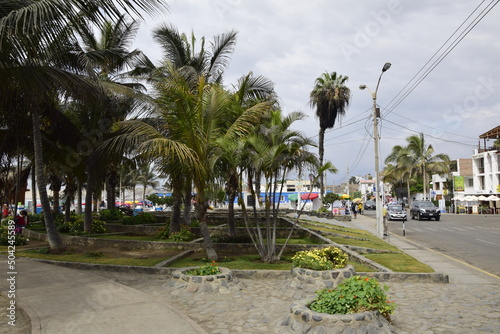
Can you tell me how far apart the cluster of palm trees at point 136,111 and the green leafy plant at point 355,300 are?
15.0 ft

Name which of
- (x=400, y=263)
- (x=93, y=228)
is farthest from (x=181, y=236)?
(x=400, y=263)

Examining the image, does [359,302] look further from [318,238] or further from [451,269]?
[318,238]

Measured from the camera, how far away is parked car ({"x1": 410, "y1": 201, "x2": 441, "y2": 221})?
3359cm

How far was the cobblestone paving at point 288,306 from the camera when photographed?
6.17m

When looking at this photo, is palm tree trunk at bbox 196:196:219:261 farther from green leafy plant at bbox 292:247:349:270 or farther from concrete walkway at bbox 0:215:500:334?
green leafy plant at bbox 292:247:349:270

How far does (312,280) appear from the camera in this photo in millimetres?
8570

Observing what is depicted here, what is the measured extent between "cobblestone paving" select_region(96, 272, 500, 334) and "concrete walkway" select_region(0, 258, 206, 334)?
0.54 m

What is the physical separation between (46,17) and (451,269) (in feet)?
38.0

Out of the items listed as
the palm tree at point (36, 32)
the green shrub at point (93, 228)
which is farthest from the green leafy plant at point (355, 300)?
the green shrub at point (93, 228)

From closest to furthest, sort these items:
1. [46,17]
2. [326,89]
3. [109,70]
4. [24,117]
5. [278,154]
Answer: [46,17], [278,154], [24,117], [109,70], [326,89]

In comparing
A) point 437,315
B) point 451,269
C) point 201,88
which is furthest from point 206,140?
point 451,269

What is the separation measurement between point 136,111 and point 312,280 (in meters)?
11.1

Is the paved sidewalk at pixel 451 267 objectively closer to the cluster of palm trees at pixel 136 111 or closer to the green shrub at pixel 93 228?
the cluster of palm trees at pixel 136 111

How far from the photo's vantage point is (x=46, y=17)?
4.97 m
